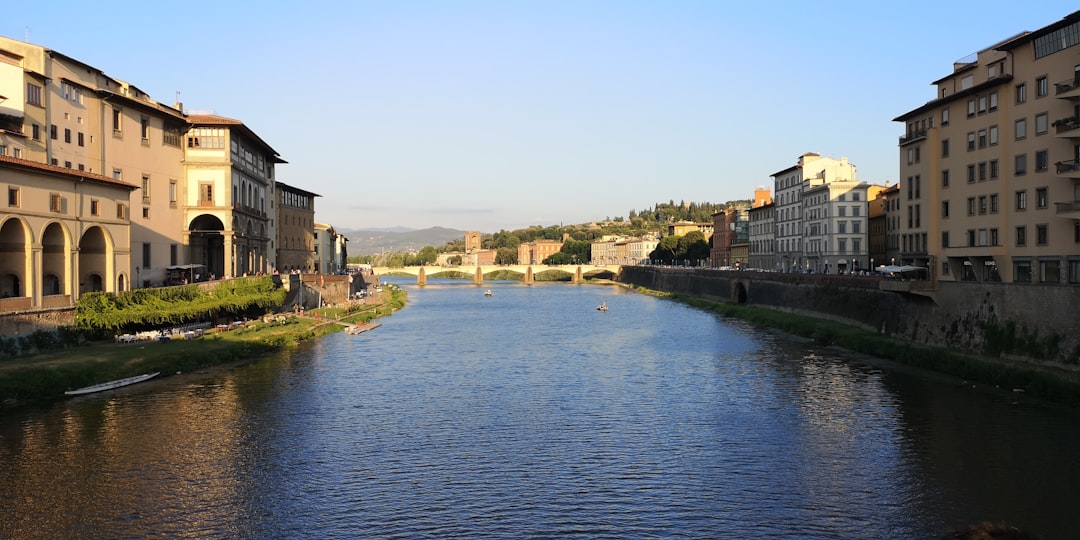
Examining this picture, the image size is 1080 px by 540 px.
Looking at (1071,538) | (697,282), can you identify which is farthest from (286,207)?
(1071,538)

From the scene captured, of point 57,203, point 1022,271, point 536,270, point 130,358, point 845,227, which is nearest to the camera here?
point 130,358

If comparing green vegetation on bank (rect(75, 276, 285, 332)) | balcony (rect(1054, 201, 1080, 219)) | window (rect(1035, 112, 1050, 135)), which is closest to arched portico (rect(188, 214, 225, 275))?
green vegetation on bank (rect(75, 276, 285, 332))

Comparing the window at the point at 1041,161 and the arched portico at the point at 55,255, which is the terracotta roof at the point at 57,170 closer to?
the arched portico at the point at 55,255

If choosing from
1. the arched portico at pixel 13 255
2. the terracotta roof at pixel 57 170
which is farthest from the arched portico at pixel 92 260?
the arched portico at pixel 13 255

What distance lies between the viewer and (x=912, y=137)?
59438 mm

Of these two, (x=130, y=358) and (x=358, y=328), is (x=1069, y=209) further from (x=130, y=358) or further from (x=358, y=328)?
(x=358, y=328)

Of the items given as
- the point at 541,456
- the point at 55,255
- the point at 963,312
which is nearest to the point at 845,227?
the point at 963,312

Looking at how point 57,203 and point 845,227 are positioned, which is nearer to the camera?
point 57,203

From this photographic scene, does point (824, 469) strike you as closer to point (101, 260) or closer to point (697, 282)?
point (101, 260)

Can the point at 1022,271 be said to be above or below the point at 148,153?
below

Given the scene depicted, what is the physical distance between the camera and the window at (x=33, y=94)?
48312 millimetres

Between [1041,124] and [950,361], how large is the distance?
13.4m

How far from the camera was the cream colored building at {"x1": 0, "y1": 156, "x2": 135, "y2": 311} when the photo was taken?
42.0 m

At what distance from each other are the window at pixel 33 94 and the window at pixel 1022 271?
57336 mm
